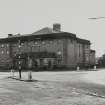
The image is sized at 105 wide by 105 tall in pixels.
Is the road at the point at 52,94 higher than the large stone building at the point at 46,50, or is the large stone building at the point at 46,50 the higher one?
the large stone building at the point at 46,50

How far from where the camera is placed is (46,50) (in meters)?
67.2

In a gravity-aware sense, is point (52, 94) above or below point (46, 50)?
below

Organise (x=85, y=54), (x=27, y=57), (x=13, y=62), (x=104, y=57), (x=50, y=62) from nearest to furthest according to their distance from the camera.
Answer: (x=50, y=62) < (x=27, y=57) < (x=13, y=62) < (x=85, y=54) < (x=104, y=57)

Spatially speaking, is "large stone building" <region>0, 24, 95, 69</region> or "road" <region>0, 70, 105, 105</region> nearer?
"road" <region>0, 70, 105, 105</region>

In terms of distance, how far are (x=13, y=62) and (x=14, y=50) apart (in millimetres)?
3928

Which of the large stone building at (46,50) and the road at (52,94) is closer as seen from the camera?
the road at (52,94)

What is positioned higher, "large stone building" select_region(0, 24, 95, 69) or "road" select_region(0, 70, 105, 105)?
"large stone building" select_region(0, 24, 95, 69)

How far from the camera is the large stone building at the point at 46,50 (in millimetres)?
64562

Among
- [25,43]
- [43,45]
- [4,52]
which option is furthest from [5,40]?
[43,45]

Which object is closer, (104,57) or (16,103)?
(16,103)

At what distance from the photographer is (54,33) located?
6525cm

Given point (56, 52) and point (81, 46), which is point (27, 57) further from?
point (81, 46)

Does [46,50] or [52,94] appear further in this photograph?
[46,50]

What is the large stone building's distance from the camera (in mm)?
64562
